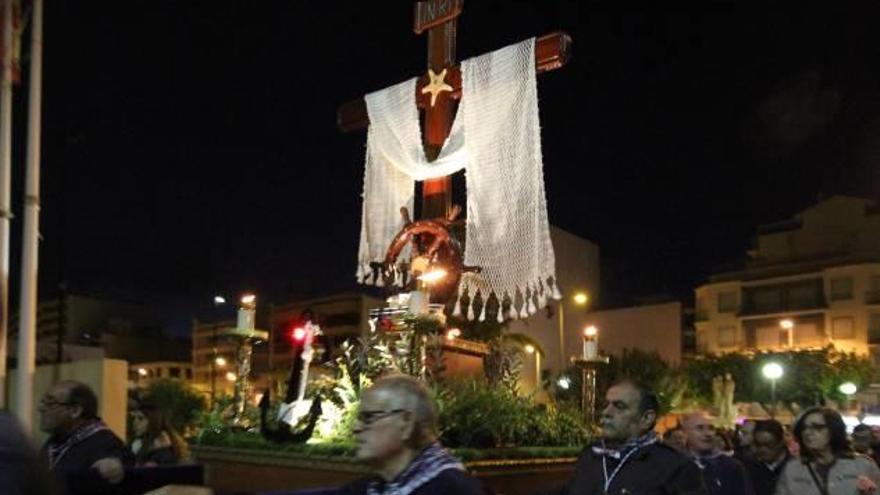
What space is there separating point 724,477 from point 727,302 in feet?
190

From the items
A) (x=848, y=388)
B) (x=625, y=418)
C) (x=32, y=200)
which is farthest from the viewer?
(x=848, y=388)

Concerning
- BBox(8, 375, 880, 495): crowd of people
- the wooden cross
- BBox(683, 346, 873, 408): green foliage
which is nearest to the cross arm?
the wooden cross

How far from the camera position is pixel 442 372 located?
870cm

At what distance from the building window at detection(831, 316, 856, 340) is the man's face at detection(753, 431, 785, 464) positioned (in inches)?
1978

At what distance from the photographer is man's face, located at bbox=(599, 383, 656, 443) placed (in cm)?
521

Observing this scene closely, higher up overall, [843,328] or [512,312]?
[843,328]

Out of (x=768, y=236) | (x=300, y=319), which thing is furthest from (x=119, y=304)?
(x=300, y=319)

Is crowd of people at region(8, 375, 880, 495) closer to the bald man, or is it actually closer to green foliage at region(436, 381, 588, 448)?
the bald man

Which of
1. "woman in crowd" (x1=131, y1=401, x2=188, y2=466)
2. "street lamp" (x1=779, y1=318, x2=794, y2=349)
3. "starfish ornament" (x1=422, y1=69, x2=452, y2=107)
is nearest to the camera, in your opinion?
"woman in crowd" (x1=131, y1=401, x2=188, y2=466)

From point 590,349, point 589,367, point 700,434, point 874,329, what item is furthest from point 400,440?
point 874,329

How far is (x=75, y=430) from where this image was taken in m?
5.41

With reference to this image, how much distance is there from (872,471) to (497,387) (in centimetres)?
302

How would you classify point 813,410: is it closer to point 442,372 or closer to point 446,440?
point 446,440

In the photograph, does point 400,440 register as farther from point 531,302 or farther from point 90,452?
point 531,302
